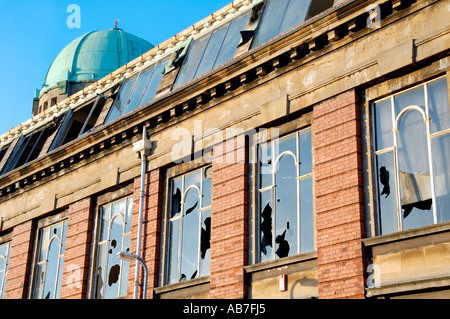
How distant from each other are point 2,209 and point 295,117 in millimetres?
14211

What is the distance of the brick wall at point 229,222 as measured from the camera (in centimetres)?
1897

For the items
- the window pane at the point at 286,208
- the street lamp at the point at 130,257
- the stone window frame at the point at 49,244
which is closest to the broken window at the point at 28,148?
the stone window frame at the point at 49,244

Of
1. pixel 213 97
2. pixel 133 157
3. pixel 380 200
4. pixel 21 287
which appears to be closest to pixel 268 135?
pixel 213 97

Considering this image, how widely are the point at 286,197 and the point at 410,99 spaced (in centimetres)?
396

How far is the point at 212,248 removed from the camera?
1991 centimetres

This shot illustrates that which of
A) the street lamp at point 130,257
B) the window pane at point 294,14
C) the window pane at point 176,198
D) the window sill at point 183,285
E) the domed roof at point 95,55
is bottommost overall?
the window sill at point 183,285

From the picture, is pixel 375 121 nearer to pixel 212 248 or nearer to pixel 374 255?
pixel 374 255

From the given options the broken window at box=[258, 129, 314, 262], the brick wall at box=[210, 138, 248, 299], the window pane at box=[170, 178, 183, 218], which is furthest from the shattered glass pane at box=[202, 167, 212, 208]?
the broken window at box=[258, 129, 314, 262]

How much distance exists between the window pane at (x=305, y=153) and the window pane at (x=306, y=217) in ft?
0.89

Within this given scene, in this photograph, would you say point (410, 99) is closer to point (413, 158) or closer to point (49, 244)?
point (413, 158)

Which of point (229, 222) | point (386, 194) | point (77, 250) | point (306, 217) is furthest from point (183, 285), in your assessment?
point (386, 194)

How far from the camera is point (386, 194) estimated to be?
1659cm

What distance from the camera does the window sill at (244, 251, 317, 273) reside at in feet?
56.9

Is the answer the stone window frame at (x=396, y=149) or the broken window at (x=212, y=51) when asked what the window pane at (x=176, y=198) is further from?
the stone window frame at (x=396, y=149)
